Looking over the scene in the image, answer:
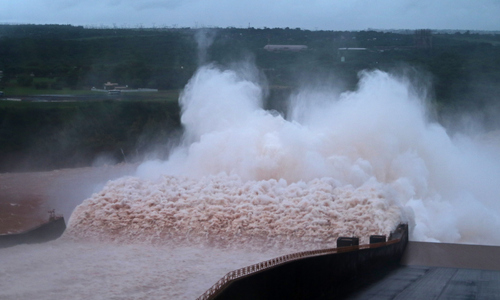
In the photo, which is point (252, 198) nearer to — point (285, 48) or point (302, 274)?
point (302, 274)

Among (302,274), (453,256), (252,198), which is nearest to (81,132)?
(252,198)

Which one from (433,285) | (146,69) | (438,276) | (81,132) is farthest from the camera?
(146,69)

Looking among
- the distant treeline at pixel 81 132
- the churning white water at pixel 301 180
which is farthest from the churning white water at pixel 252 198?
the distant treeline at pixel 81 132

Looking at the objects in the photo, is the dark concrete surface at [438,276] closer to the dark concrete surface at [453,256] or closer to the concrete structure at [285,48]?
the dark concrete surface at [453,256]

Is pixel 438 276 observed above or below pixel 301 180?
below

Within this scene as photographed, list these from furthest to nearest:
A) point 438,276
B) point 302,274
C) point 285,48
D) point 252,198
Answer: point 285,48
point 252,198
point 438,276
point 302,274

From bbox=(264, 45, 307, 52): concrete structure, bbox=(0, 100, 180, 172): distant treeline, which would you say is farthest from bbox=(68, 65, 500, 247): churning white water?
bbox=(264, 45, 307, 52): concrete structure

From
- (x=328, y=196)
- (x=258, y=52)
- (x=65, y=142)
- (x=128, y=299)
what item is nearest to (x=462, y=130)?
A: (x=258, y=52)
